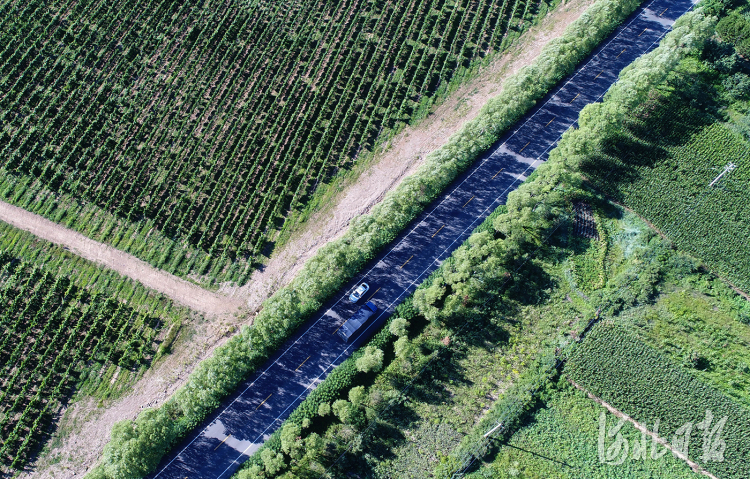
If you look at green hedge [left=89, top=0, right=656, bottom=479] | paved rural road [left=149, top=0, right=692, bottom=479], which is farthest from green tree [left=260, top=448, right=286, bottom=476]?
green hedge [left=89, top=0, right=656, bottom=479]

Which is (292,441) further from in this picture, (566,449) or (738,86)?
(738,86)

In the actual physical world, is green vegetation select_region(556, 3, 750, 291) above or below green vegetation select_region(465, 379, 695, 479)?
above

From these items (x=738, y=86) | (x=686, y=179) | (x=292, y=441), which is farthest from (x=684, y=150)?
(x=292, y=441)

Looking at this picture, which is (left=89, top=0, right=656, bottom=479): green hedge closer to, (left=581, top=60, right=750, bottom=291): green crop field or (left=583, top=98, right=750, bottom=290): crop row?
(left=581, top=60, right=750, bottom=291): green crop field

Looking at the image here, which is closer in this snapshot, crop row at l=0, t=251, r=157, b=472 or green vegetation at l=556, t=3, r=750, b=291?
crop row at l=0, t=251, r=157, b=472

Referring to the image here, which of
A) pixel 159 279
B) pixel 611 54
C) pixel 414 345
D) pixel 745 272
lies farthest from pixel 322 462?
pixel 611 54

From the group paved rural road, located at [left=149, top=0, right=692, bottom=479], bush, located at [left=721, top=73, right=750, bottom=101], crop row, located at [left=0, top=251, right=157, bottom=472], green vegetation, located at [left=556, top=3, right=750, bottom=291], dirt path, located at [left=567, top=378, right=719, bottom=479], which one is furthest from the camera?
bush, located at [left=721, top=73, right=750, bottom=101]

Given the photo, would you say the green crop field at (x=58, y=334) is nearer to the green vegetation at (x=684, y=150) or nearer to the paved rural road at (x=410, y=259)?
the paved rural road at (x=410, y=259)
